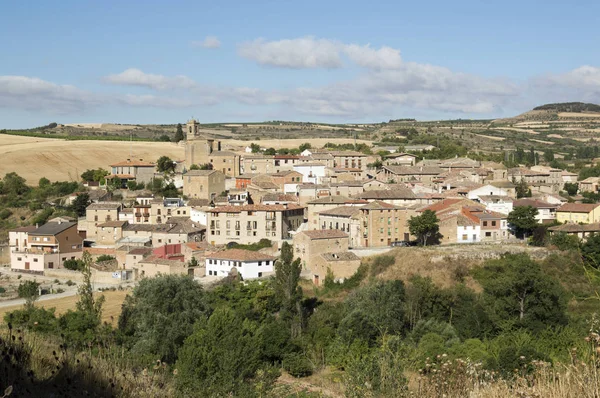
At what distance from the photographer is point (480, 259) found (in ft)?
111

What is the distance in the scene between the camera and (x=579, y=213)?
130ft

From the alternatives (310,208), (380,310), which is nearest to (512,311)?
(380,310)

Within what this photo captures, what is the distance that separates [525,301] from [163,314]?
1350cm

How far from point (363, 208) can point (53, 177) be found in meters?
41.4

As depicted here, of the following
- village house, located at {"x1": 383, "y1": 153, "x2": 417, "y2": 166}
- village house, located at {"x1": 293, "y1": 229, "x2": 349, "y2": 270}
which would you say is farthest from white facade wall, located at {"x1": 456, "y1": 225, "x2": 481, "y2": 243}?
village house, located at {"x1": 383, "y1": 153, "x2": 417, "y2": 166}

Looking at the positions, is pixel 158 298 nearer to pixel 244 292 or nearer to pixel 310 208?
pixel 244 292

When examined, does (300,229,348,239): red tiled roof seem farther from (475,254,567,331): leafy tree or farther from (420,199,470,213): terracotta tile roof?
(475,254,567,331): leafy tree

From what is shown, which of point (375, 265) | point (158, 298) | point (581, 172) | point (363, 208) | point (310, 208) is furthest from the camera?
point (581, 172)

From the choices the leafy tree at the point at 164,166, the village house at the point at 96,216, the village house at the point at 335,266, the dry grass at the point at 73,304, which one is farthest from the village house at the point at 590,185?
the dry grass at the point at 73,304

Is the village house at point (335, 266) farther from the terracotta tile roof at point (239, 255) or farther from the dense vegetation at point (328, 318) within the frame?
the terracotta tile roof at point (239, 255)

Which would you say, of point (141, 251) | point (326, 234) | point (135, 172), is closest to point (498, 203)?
point (326, 234)

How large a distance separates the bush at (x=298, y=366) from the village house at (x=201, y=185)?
2856cm

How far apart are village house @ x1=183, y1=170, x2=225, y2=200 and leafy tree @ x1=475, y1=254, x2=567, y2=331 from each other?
25.6 m

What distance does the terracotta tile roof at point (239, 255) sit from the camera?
114 feet
